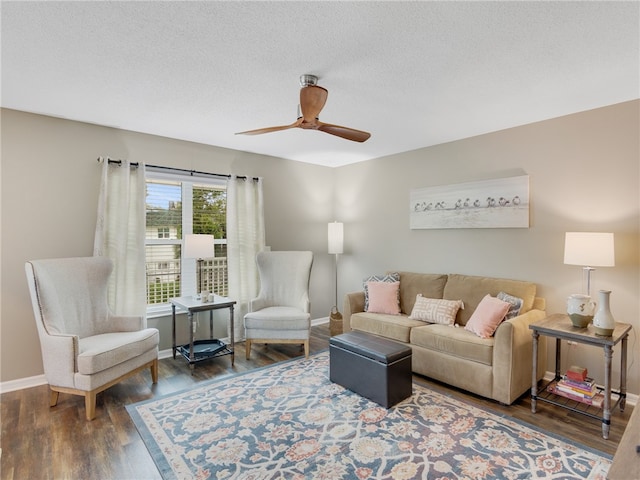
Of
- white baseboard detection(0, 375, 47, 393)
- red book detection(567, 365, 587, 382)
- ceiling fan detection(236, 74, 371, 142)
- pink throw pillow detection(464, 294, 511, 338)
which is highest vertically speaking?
ceiling fan detection(236, 74, 371, 142)

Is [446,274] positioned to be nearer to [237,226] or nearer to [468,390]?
[468,390]

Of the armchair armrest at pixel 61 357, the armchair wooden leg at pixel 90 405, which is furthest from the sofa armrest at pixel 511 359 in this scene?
the armchair armrest at pixel 61 357

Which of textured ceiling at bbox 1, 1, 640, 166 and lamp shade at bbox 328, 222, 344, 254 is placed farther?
lamp shade at bbox 328, 222, 344, 254

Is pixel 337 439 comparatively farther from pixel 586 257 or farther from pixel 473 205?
pixel 473 205

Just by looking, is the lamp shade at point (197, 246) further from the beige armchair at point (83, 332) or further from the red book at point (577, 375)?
the red book at point (577, 375)

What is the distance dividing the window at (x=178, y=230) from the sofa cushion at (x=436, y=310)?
243cm

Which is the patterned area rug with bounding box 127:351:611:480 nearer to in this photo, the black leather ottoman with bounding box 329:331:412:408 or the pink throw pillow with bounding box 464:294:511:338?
the black leather ottoman with bounding box 329:331:412:408

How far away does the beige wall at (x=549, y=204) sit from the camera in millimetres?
2846

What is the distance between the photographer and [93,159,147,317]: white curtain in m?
3.49

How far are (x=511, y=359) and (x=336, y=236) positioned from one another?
2.82 meters

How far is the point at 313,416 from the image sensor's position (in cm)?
260

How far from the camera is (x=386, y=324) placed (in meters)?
3.66

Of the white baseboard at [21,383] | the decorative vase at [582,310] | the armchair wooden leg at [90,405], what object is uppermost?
the decorative vase at [582,310]

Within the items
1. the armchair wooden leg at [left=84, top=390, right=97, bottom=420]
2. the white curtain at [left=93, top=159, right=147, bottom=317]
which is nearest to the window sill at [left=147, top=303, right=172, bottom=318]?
the white curtain at [left=93, top=159, right=147, bottom=317]
